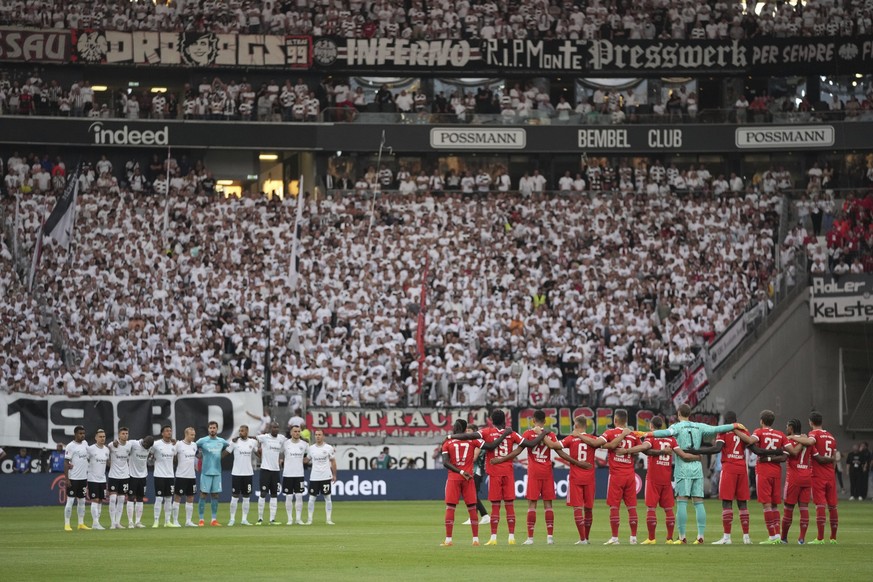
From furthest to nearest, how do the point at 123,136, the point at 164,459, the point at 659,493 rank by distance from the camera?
the point at 123,136, the point at 164,459, the point at 659,493

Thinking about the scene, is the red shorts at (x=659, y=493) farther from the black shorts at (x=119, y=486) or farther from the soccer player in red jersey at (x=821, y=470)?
the black shorts at (x=119, y=486)

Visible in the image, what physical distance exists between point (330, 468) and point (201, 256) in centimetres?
2028

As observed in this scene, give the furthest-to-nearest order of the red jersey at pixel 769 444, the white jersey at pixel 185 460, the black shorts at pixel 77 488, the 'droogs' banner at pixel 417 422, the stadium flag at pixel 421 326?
1. the stadium flag at pixel 421 326
2. the 'droogs' banner at pixel 417 422
3. the white jersey at pixel 185 460
4. the black shorts at pixel 77 488
5. the red jersey at pixel 769 444

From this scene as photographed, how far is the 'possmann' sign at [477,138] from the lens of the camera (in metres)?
57.5

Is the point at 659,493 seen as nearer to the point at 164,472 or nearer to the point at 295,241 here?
the point at 164,472

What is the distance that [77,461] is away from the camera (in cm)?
3150

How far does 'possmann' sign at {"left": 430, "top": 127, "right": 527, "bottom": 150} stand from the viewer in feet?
189

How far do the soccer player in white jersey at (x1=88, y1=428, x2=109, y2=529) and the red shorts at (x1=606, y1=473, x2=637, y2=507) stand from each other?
13159mm

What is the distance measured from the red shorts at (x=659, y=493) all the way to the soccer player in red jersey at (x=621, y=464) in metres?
0.26

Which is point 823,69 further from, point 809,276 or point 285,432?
point 285,432

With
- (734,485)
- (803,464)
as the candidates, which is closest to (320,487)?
(734,485)

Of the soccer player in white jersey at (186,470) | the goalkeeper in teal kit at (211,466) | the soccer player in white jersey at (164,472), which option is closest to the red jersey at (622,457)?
the goalkeeper in teal kit at (211,466)

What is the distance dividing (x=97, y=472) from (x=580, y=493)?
1304 centimetres

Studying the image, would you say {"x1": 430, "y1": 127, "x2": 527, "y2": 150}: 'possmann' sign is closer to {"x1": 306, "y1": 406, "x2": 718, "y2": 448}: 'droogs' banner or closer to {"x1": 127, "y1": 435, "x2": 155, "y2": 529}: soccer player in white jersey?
{"x1": 306, "y1": 406, "x2": 718, "y2": 448}: 'droogs' banner
